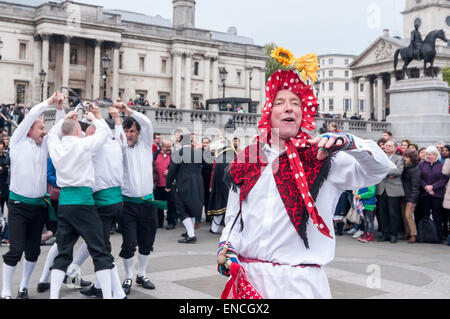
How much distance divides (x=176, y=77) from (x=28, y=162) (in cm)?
6464

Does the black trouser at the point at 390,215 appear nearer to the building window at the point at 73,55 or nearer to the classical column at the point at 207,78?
the building window at the point at 73,55

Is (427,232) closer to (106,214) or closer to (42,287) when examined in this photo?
(106,214)

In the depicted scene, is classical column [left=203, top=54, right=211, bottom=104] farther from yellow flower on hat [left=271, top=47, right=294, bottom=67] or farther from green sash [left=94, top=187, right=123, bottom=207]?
yellow flower on hat [left=271, top=47, right=294, bottom=67]

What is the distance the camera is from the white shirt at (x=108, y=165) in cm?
614

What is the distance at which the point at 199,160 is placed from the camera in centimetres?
1221

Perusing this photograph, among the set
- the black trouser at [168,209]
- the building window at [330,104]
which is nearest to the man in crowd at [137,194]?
the black trouser at [168,209]

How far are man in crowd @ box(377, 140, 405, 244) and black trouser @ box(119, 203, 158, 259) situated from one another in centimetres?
592

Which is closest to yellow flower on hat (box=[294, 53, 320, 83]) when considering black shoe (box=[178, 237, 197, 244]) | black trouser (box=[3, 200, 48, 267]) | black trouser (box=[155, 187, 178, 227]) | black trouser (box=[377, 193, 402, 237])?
black trouser (box=[3, 200, 48, 267])

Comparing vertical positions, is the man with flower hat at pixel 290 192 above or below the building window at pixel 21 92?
below

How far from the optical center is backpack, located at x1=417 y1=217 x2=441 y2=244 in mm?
10930

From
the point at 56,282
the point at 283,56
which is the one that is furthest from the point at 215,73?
the point at 283,56

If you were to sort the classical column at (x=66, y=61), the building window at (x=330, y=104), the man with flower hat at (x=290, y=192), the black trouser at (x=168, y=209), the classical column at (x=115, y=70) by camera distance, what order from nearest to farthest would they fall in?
the man with flower hat at (x=290, y=192) < the black trouser at (x=168, y=209) < the classical column at (x=66, y=61) < the classical column at (x=115, y=70) < the building window at (x=330, y=104)

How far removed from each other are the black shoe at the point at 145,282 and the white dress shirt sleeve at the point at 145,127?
1.76 metres
